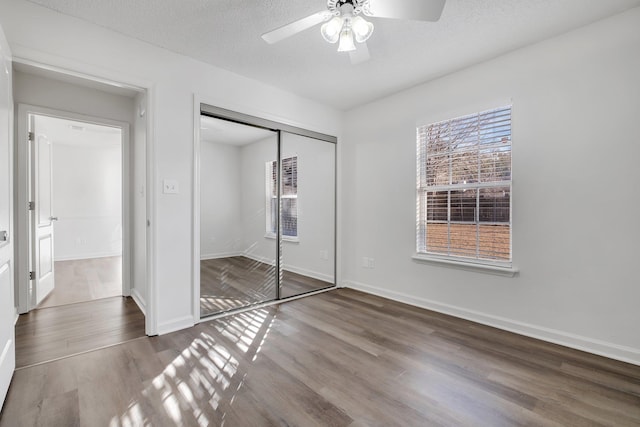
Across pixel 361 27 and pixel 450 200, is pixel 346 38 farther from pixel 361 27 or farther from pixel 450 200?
pixel 450 200

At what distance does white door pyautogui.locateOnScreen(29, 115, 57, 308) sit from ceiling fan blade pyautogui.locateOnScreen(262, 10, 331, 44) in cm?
296

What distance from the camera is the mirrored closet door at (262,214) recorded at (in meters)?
3.04

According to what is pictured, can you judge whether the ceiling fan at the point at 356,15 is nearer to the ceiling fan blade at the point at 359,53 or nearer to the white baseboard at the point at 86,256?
the ceiling fan blade at the point at 359,53

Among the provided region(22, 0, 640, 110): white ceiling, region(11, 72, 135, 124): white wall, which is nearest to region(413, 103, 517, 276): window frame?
region(22, 0, 640, 110): white ceiling

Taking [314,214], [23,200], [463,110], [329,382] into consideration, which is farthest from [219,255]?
[463,110]

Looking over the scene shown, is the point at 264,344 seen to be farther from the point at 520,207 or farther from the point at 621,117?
the point at 621,117

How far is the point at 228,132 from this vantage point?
10.3 feet

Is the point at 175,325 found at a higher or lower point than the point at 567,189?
lower

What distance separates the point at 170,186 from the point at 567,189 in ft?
11.0

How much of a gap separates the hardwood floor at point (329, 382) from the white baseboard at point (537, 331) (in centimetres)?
8

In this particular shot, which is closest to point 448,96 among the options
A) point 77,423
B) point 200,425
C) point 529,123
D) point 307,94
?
point 529,123

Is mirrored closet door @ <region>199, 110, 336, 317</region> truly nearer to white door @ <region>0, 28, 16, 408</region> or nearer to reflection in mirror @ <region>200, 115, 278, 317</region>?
reflection in mirror @ <region>200, 115, 278, 317</region>

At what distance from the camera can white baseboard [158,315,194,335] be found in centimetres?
256

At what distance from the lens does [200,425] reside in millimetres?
1486
